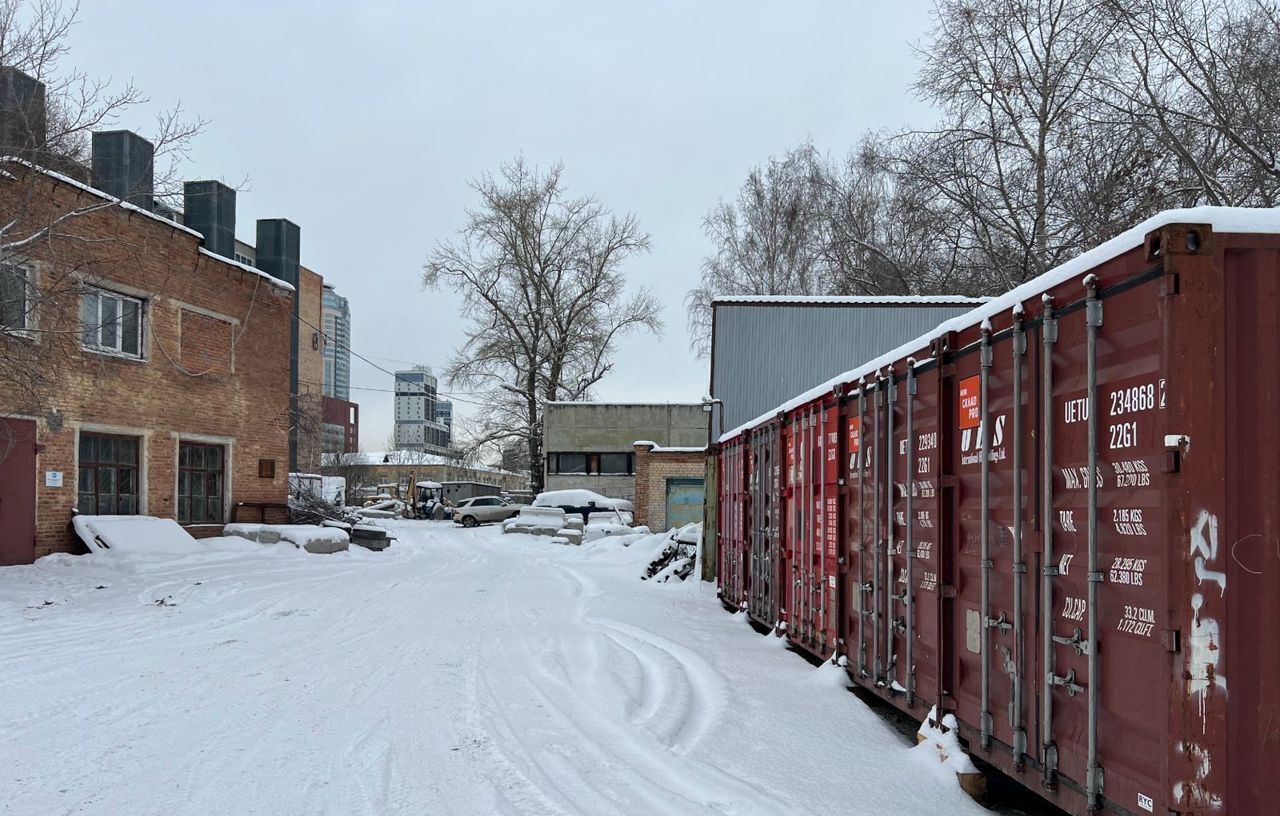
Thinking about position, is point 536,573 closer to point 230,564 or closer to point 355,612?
point 230,564

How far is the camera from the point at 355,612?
1198 cm

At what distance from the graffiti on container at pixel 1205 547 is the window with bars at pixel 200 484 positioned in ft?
67.8

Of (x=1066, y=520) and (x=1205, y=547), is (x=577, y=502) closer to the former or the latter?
(x=1066, y=520)

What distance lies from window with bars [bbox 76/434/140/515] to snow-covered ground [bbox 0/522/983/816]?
6044 mm

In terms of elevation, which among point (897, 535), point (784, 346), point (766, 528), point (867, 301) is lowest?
point (766, 528)

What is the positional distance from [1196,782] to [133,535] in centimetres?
1822

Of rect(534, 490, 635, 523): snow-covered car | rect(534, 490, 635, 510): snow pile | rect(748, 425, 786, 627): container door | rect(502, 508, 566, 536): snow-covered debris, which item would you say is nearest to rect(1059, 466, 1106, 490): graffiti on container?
rect(748, 425, 786, 627): container door

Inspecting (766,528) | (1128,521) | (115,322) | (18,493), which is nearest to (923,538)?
(1128,521)

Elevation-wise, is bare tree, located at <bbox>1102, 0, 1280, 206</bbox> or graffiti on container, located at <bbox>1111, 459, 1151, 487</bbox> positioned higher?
bare tree, located at <bbox>1102, 0, 1280, 206</bbox>

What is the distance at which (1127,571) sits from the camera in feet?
12.2

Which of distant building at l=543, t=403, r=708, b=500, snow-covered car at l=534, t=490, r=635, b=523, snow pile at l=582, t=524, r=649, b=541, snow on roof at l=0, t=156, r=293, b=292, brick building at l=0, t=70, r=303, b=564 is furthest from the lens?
distant building at l=543, t=403, r=708, b=500

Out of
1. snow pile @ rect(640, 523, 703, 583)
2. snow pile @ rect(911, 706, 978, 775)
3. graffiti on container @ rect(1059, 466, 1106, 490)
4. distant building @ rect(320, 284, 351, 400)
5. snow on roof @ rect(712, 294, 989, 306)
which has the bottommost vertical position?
snow pile @ rect(640, 523, 703, 583)

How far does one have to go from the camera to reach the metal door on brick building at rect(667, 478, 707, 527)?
3034cm

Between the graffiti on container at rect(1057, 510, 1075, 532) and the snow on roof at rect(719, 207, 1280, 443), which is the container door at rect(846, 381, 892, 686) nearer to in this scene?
the snow on roof at rect(719, 207, 1280, 443)
